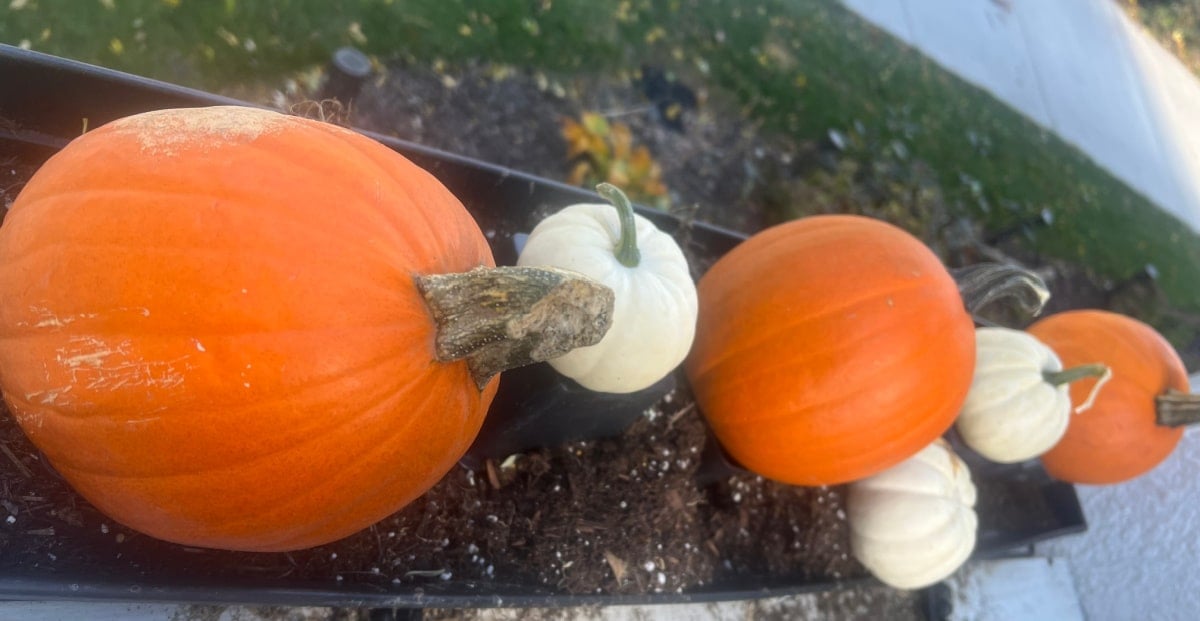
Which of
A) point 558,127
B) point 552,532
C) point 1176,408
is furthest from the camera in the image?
point 558,127

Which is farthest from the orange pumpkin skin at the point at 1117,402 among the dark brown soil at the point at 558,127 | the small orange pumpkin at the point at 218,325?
the small orange pumpkin at the point at 218,325

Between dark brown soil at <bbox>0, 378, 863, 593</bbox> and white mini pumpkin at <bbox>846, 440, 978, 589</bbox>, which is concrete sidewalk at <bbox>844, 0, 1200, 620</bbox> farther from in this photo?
dark brown soil at <bbox>0, 378, 863, 593</bbox>

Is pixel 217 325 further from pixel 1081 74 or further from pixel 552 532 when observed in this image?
pixel 1081 74

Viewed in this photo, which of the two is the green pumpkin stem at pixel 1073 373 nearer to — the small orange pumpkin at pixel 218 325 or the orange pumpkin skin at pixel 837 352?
the orange pumpkin skin at pixel 837 352

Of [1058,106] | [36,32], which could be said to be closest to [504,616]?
[36,32]

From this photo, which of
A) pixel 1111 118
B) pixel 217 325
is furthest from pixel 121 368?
pixel 1111 118

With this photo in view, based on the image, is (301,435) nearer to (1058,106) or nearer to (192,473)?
(192,473)

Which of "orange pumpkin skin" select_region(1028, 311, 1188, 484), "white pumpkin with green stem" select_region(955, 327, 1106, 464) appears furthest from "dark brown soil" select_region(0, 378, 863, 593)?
"orange pumpkin skin" select_region(1028, 311, 1188, 484)
